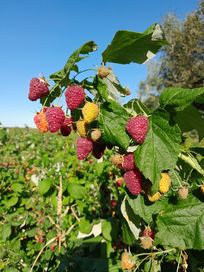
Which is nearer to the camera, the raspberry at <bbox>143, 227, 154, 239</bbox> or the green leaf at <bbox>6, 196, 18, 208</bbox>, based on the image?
the raspberry at <bbox>143, 227, 154, 239</bbox>

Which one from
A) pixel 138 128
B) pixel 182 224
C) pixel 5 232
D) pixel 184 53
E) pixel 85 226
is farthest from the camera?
pixel 184 53

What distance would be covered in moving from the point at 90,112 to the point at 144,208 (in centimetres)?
43

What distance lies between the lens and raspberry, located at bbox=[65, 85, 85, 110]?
55.0 inches

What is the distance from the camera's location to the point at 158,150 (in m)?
1.39

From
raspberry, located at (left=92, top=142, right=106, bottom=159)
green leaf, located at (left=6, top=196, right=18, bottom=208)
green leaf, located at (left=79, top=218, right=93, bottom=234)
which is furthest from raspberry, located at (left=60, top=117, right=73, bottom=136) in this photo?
green leaf, located at (left=6, top=196, right=18, bottom=208)

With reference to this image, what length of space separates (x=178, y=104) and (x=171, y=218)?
0.47 m

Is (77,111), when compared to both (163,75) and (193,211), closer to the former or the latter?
(193,211)

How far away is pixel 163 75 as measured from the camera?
25297 millimetres

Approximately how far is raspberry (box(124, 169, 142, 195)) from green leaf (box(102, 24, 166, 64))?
1.37 feet

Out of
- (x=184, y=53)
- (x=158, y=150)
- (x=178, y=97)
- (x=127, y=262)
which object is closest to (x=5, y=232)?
(x=127, y=262)

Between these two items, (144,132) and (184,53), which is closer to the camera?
(144,132)

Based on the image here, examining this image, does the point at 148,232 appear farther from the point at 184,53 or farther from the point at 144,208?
the point at 184,53

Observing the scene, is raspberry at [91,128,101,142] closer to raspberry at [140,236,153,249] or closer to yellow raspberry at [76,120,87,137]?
yellow raspberry at [76,120,87,137]

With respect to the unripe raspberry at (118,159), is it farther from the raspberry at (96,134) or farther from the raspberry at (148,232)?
the raspberry at (148,232)
